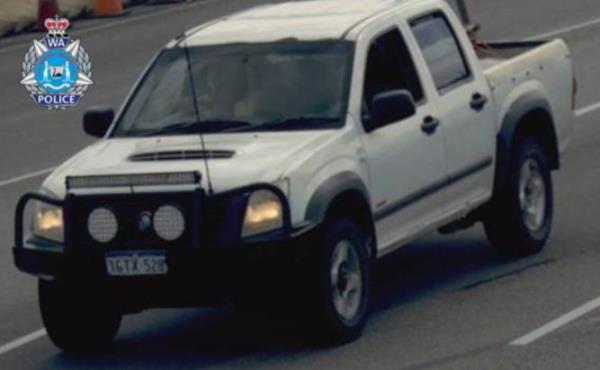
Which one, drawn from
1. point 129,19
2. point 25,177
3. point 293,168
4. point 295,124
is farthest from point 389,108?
point 129,19

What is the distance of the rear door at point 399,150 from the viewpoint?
11.4 m

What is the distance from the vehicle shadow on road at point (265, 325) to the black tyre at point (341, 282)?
0.14 meters

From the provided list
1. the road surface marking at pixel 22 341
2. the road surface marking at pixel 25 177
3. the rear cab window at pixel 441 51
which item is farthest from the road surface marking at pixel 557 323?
the road surface marking at pixel 25 177

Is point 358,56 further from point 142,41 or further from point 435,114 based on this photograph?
point 142,41

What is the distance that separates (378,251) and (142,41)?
1635 centimetres

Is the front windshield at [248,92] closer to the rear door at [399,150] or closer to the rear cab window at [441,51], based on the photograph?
the rear door at [399,150]

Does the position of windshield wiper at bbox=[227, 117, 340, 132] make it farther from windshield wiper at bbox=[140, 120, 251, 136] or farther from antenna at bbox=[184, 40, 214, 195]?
antenna at bbox=[184, 40, 214, 195]

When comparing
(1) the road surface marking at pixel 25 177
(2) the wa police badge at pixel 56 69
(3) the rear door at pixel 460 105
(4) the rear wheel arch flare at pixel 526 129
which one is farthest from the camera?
(2) the wa police badge at pixel 56 69

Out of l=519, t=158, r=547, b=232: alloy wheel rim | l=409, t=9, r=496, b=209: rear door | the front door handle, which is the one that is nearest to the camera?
the front door handle

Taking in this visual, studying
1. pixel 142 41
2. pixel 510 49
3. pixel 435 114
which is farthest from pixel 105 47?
pixel 435 114

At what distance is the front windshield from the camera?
37.7 feet

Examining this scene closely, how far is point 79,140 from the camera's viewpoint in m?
20.3

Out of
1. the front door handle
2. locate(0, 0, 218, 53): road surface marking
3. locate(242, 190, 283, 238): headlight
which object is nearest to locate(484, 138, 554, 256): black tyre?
the front door handle

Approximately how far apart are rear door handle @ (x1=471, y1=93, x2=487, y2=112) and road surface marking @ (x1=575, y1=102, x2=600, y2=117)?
6.85 metres
